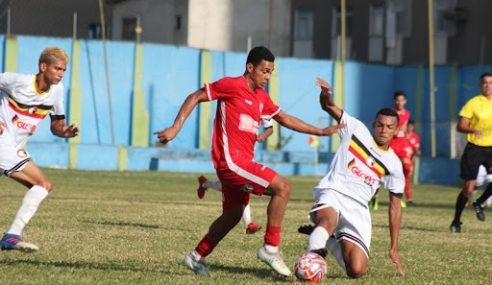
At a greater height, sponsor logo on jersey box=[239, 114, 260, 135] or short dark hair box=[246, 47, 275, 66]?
short dark hair box=[246, 47, 275, 66]

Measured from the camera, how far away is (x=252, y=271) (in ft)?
34.3

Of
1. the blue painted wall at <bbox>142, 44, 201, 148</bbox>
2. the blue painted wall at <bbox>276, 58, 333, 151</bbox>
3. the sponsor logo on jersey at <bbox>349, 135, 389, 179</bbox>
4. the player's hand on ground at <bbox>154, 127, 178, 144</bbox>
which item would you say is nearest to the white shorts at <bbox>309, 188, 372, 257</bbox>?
the sponsor logo on jersey at <bbox>349, 135, 389, 179</bbox>

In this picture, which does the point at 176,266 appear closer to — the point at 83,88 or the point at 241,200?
the point at 241,200

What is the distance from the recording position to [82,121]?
3959cm

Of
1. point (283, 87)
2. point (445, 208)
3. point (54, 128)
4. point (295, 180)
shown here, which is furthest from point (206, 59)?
point (54, 128)

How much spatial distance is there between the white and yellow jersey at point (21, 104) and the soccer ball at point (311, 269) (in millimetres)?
3270

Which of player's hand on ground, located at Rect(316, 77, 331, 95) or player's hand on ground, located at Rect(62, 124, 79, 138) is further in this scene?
player's hand on ground, located at Rect(62, 124, 79, 138)

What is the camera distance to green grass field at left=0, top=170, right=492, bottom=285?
9.94 meters

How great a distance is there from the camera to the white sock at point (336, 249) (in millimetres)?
10442

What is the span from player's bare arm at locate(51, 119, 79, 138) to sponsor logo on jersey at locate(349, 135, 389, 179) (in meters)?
2.65

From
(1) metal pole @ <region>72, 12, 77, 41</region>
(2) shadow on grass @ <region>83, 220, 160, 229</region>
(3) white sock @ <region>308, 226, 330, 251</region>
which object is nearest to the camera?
(3) white sock @ <region>308, 226, 330, 251</region>

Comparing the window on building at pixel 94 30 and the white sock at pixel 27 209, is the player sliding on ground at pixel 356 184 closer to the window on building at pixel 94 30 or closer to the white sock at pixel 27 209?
the white sock at pixel 27 209

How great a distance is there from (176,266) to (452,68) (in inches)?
1314

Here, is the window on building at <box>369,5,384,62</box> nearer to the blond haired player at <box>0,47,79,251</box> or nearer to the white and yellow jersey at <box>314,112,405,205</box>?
the blond haired player at <box>0,47,79,251</box>
